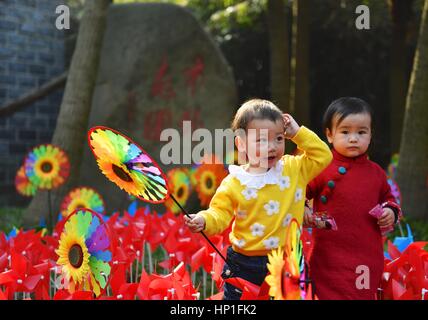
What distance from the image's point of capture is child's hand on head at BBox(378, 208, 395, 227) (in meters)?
2.44

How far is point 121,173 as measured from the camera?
2320 millimetres

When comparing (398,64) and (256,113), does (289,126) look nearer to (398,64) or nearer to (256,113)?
(256,113)

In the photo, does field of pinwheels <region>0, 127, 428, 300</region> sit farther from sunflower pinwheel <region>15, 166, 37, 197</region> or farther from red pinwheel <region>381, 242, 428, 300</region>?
sunflower pinwheel <region>15, 166, 37, 197</region>

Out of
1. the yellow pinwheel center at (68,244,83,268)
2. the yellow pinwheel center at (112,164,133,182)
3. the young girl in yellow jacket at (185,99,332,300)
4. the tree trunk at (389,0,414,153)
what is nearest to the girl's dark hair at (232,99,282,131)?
the young girl in yellow jacket at (185,99,332,300)

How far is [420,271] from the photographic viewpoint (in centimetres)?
274

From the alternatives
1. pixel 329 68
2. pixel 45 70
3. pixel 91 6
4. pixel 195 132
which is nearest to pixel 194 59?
pixel 195 132

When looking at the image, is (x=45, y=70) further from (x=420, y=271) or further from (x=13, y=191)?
(x=420, y=271)

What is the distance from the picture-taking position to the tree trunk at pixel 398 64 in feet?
29.5

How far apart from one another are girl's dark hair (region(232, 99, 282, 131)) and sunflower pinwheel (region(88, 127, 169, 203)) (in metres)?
0.35

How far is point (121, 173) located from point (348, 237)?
2.87 feet

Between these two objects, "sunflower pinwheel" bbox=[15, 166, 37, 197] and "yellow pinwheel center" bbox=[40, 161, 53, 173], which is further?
"sunflower pinwheel" bbox=[15, 166, 37, 197]
